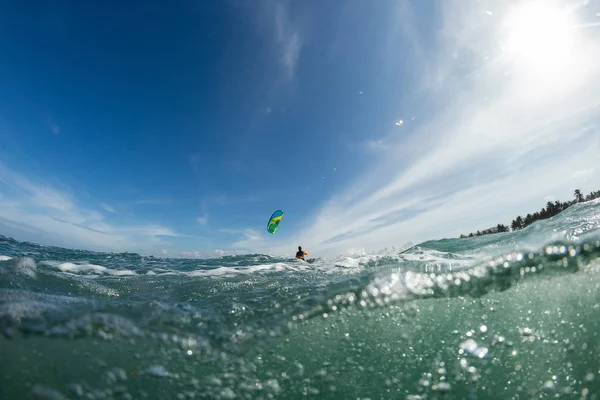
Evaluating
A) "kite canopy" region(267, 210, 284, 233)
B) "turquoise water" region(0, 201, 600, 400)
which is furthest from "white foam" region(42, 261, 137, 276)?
"kite canopy" region(267, 210, 284, 233)

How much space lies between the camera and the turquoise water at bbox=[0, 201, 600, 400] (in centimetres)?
353

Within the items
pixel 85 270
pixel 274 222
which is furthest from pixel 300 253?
pixel 85 270

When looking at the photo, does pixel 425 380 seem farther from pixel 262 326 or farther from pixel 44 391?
pixel 44 391

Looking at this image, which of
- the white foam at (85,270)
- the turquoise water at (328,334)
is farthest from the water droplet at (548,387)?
the white foam at (85,270)

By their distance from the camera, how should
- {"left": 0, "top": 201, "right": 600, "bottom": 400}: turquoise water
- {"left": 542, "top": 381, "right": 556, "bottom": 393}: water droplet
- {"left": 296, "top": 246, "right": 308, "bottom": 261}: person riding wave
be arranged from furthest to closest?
{"left": 296, "top": 246, "right": 308, "bottom": 261}: person riding wave → {"left": 542, "top": 381, "right": 556, "bottom": 393}: water droplet → {"left": 0, "top": 201, "right": 600, "bottom": 400}: turquoise water

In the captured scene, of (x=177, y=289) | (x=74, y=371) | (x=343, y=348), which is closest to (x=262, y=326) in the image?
(x=343, y=348)

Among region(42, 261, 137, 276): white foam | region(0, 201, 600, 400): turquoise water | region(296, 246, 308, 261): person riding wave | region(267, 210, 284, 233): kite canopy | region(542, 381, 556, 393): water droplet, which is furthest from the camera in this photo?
region(267, 210, 284, 233): kite canopy

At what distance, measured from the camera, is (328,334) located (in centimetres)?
464

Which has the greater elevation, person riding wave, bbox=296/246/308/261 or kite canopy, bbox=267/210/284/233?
kite canopy, bbox=267/210/284/233

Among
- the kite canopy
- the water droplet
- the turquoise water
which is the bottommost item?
the water droplet

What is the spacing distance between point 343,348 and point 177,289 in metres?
4.03

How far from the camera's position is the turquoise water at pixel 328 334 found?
3525 millimetres

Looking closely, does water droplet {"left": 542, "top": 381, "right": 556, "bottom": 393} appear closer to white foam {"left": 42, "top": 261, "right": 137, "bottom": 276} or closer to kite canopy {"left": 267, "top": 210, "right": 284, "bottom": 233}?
white foam {"left": 42, "top": 261, "right": 137, "bottom": 276}

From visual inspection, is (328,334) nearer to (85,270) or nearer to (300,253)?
(85,270)
